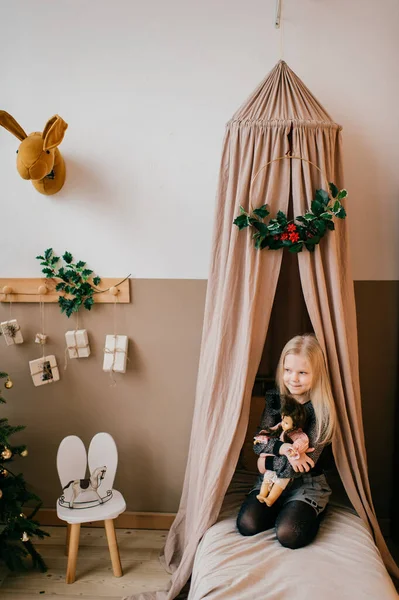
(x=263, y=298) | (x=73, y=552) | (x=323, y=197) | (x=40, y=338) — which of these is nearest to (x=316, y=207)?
(x=323, y=197)

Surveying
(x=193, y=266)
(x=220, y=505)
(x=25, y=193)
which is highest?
(x=25, y=193)

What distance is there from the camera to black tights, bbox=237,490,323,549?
78.4 inches

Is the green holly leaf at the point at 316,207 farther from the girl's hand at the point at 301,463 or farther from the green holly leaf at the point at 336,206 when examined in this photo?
the girl's hand at the point at 301,463

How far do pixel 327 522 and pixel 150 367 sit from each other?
3.91 feet

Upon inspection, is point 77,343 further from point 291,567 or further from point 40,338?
point 291,567

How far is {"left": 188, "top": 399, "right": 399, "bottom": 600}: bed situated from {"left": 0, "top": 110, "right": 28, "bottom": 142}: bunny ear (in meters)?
2.01

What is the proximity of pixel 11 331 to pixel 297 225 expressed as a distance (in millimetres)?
1625

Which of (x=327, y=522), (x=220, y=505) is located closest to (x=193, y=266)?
(x=220, y=505)

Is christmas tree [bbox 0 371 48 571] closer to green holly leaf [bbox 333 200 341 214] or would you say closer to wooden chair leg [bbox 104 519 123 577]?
wooden chair leg [bbox 104 519 123 577]

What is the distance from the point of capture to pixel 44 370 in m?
2.87

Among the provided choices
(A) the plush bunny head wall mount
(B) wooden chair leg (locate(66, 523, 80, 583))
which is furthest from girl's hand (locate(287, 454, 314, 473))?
(A) the plush bunny head wall mount

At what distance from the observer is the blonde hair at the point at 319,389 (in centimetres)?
220

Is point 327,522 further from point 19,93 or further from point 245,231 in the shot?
point 19,93

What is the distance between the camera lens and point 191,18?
273 centimetres
